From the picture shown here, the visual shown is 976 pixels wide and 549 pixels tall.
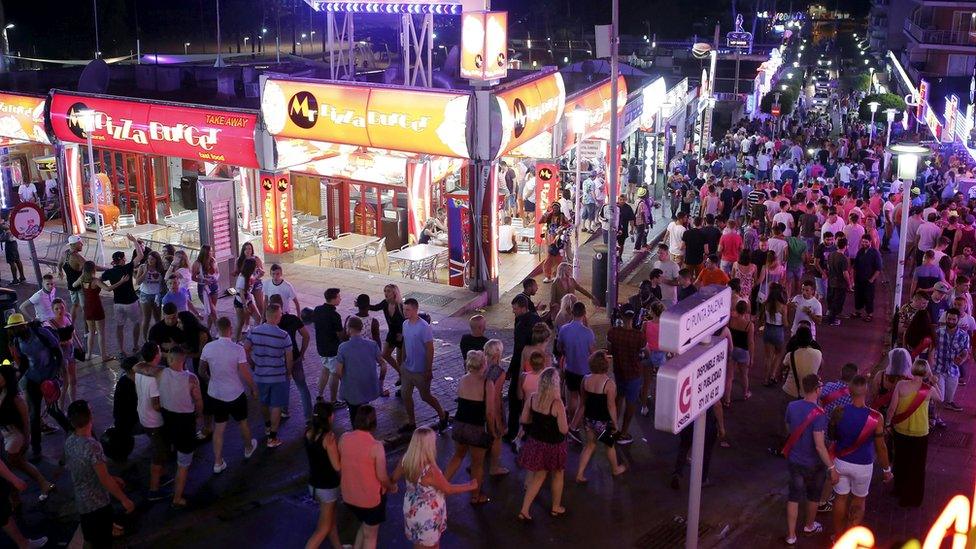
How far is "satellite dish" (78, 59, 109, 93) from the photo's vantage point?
811 inches

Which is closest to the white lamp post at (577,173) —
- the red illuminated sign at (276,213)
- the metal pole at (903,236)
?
the red illuminated sign at (276,213)

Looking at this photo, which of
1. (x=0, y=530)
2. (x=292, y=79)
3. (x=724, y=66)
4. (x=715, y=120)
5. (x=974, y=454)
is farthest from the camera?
(x=724, y=66)

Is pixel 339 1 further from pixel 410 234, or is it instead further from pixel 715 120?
pixel 715 120

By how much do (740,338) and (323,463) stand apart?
18.4ft

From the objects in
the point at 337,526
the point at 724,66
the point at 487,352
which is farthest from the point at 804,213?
the point at 724,66

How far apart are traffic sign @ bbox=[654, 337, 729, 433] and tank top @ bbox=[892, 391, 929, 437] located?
9.92ft

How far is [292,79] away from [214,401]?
8742 mm

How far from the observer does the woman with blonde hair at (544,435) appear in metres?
8.00

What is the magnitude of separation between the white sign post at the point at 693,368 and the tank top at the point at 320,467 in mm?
2559

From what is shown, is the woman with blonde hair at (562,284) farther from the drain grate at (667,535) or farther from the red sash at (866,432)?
the red sash at (866,432)

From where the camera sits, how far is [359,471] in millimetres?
7016

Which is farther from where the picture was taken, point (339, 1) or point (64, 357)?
point (339, 1)

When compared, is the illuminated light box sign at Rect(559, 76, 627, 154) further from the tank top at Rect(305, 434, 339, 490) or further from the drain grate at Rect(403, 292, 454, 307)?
the tank top at Rect(305, 434, 339, 490)

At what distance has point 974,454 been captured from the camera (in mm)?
10125
